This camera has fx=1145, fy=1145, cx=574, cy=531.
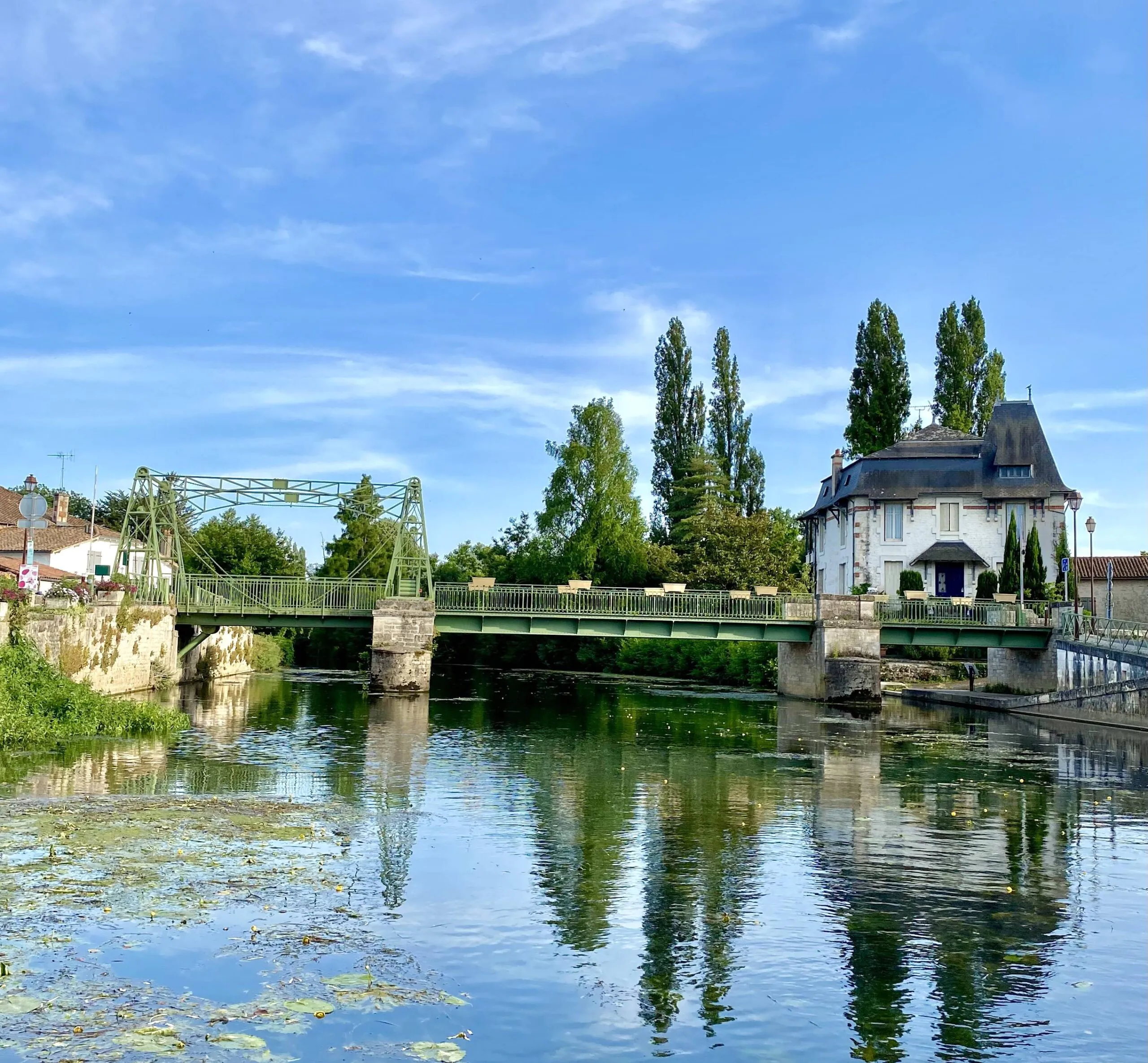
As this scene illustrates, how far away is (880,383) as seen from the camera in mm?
75875

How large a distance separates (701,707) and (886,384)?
36.2 meters

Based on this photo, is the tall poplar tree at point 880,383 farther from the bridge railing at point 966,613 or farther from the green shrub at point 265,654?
the green shrub at point 265,654

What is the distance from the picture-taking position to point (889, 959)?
11906 millimetres

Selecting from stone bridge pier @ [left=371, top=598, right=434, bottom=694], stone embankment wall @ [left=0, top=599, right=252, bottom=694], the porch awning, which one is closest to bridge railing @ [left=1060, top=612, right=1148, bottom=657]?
the porch awning

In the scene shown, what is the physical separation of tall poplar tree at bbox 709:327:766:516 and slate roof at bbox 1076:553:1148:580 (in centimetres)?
2279

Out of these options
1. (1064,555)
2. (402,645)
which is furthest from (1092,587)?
(402,645)

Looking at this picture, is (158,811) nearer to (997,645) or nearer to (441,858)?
(441,858)

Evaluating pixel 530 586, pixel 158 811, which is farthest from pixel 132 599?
pixel 158 811

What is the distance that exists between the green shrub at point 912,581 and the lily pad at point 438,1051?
55802 mm

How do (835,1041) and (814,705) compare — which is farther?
(814,705)

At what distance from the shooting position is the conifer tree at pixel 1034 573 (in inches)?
2307

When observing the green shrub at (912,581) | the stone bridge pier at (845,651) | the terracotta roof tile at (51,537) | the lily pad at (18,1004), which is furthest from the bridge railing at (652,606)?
the lily pad at (18,1004)

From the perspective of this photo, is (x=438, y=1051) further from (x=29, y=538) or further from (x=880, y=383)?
(x=880, y=383)

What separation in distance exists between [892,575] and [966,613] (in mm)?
14343
